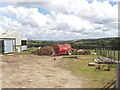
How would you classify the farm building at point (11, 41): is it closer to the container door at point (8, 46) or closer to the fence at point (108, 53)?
the container door at point (8, 46)

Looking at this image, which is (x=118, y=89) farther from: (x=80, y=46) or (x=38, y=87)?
(x=80, y=46)

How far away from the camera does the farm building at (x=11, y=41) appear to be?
20.9 m

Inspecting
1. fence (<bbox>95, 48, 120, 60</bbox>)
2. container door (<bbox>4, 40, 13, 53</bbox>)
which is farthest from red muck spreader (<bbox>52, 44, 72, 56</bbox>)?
container door (<bbox>4, 40, 13, 53</bbox>)

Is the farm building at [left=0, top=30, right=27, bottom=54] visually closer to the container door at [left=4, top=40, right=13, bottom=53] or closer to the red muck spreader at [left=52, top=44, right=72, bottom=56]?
the container door at [left=4, top=40, right=13, bottom=53]

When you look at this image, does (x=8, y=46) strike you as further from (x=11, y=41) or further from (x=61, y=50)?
(x=61, y=50)

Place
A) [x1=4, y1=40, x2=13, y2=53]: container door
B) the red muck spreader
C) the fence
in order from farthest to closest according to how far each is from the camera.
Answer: [x1=4, y1=40, x2=13, y2=53]: container door → the red muck spreader → the fence

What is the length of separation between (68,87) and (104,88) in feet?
5.07

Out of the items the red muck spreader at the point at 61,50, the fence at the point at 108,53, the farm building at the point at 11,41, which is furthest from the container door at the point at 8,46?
the fence at the point at 108,53

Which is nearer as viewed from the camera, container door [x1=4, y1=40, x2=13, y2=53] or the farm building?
the farm building

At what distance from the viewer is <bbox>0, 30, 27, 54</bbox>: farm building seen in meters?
20.9

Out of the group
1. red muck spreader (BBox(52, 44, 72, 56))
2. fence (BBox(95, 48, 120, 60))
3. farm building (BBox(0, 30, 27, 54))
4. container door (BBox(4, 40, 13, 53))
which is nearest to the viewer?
fence (BBox(95, 48, 120, 60))

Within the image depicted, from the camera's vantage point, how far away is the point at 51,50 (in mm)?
20500

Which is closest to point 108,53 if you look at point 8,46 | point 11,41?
point 8,46

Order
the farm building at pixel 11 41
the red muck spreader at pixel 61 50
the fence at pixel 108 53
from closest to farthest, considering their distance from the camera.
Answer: the fence at pixel 108 53, the red muck spreader at pixel 61 50, the farm building at pixel 11 41
